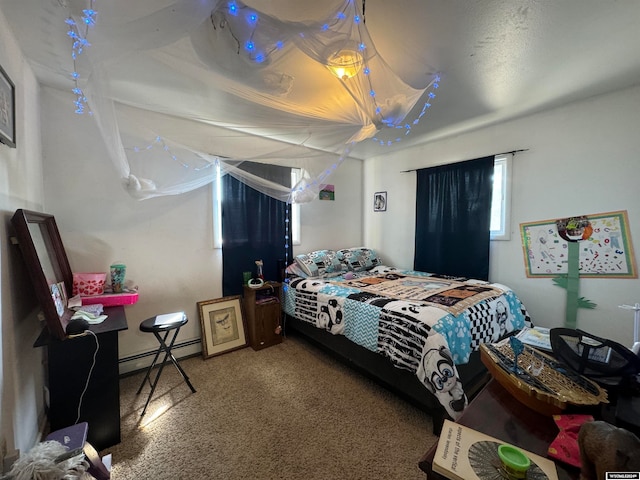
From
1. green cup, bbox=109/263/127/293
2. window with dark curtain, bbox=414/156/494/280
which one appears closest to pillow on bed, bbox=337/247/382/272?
window with dark curtain, bbox=414/156/494/280

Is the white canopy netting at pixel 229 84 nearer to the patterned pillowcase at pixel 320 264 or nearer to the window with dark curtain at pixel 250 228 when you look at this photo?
the window with dark curtain at pixel 250 228

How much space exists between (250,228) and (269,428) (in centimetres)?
199

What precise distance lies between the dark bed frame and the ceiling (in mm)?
1831

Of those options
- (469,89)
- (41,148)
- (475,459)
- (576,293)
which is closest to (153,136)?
(41,148)

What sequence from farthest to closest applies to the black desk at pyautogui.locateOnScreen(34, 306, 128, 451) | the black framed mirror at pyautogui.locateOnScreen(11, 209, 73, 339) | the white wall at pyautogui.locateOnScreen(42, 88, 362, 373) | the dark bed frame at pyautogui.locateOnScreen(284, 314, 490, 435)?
the white wall at pyautogui.locateOnScreen(42, 88, 362, 373)
the dark bed frame at pyautogui.locateOnScreen(284, 314, 490, 435)
the black desk at pyautogui.locateOnScreen(34, 306, 128, 451)
the black framed mirror at pyautogui.locateOnScreen(11, 209, 73, 339)

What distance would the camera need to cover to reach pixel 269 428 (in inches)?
71.0

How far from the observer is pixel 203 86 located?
1.56 meters

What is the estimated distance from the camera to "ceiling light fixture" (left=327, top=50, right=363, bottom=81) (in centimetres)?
134

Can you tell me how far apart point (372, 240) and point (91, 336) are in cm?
362

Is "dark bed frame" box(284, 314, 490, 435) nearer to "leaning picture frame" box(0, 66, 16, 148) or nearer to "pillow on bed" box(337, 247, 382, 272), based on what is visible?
"pillow on bed" box(337, 247, 382, 272)

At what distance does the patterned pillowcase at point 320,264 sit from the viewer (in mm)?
3312

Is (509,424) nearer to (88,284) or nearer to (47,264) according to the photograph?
(47,264)

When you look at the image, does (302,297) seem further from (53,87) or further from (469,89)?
(53,87)

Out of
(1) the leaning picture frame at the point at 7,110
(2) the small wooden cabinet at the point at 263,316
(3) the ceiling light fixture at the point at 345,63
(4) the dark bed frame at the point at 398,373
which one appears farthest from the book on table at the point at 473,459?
(2) the small wooden cabinet at the point at 263,316
